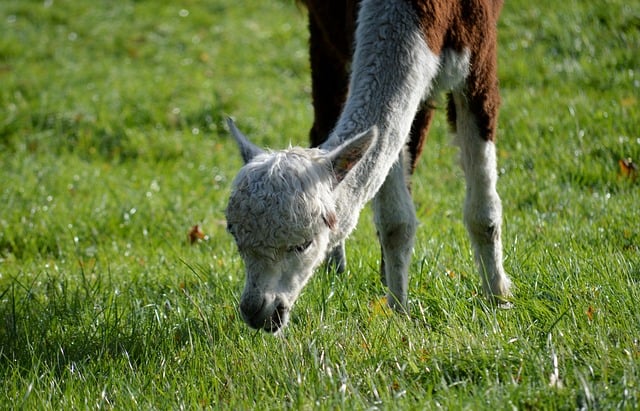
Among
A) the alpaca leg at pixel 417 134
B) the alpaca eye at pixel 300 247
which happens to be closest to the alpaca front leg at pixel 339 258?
the alpaca leg at pixel 417 134

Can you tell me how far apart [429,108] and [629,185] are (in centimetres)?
205

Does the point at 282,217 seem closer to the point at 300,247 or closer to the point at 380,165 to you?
the point at 300,247

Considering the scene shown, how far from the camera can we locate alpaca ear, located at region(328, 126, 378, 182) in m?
3.41

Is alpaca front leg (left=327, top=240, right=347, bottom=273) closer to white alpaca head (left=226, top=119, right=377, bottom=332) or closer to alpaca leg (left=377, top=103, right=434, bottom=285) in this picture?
alpaca leg (left=377, top=103, right=434, bottom=285)

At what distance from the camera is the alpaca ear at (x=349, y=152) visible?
3410 millimetres

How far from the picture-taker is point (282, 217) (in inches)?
130

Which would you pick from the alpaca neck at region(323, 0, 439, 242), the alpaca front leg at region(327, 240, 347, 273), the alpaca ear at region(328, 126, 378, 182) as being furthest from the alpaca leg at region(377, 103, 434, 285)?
the alpaca ear at region(328, 126, 378, 182)

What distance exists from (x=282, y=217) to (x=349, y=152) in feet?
1.33

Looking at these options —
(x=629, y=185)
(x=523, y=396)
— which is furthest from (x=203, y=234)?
(x=523, y=396)

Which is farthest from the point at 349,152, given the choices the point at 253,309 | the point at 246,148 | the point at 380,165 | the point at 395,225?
the point at 395,225

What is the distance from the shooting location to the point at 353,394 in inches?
121

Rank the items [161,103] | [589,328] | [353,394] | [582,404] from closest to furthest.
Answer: [582,404]
[353,394]
[589,328]
[161,103]

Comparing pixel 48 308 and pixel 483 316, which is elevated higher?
pixel 483 316

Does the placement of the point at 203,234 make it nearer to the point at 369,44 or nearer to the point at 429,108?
the point at 429,108
